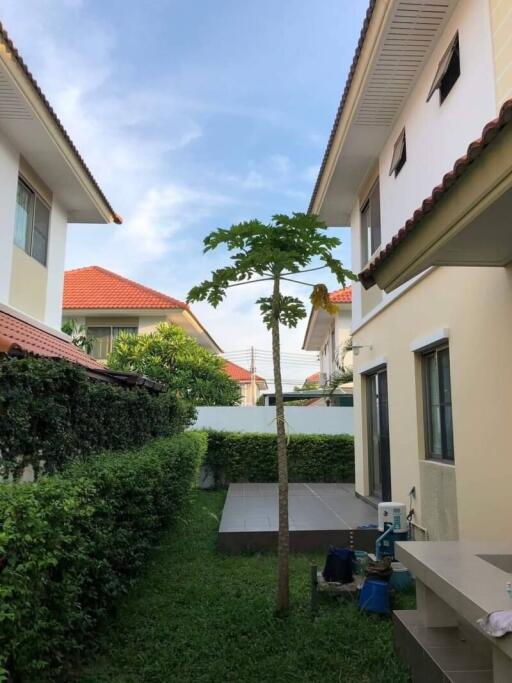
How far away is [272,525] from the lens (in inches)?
312

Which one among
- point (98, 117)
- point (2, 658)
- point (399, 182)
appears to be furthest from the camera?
point (98, 117)

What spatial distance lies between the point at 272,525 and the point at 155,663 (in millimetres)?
4143

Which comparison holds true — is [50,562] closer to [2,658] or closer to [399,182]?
[2,658]

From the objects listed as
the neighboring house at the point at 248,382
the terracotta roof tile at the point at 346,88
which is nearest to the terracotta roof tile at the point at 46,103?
the terracotta roof tile at the point at 346,88

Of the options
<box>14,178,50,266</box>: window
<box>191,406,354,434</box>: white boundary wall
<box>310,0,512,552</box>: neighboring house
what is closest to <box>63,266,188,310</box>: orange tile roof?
<box>191,406,354,434</box>: white boundary wall

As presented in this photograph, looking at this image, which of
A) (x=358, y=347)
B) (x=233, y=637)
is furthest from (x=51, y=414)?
(x=358, y=347)

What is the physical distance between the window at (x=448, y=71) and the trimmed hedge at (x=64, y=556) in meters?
5.45

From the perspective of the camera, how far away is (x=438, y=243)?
138 inches

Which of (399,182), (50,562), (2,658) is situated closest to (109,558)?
(50,562)

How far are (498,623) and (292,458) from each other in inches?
476

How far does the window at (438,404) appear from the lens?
6.50 m

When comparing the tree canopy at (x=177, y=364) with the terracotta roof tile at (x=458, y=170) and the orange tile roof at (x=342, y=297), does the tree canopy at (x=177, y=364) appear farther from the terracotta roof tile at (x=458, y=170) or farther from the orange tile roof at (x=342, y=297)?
the terracotta roof tile at (x=458, y=170)

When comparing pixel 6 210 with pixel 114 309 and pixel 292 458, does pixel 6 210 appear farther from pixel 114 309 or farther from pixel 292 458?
pixel 114 309

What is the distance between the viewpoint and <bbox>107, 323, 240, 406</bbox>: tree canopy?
1798 centimetres
